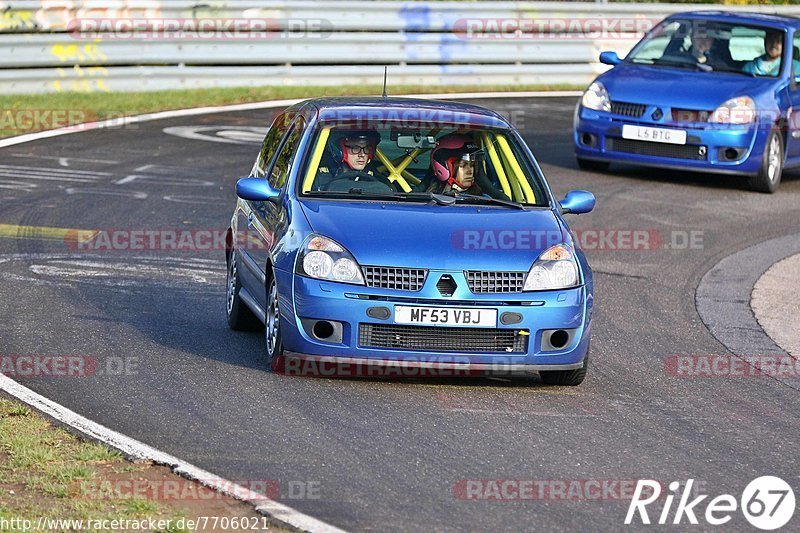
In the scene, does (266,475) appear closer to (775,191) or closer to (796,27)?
(775,191)

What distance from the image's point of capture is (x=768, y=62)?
17.5 meters

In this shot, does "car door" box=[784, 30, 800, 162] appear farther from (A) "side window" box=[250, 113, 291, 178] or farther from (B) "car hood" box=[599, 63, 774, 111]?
(A) "side window" box=[250, 113, 291, 178]

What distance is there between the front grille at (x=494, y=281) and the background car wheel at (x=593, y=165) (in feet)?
31.9

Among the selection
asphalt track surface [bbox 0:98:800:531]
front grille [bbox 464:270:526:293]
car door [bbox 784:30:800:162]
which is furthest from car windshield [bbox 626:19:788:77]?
front grille [bbox 464:270:526:293]

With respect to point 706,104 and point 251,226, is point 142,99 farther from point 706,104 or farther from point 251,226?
point 251,226

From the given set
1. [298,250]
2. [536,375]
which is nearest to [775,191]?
[536,375]

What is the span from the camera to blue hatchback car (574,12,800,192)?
16688 mm

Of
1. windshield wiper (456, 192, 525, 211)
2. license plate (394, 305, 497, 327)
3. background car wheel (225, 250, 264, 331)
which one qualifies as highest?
windshield wiper (456, 192, 525, 211)

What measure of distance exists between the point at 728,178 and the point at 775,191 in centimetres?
93

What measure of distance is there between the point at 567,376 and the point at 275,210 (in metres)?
1.91

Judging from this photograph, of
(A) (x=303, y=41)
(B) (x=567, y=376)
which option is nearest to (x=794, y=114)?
(A) (x=303, y=41)

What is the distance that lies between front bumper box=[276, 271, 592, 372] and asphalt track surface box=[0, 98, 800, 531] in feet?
0.62

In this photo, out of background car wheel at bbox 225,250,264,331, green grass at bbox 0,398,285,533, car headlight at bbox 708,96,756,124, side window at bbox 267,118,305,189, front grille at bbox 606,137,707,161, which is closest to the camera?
green grass at bbox 0,398,285,533

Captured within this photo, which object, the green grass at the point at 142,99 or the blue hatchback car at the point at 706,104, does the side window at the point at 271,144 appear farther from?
the green grass at the point at 142,99
